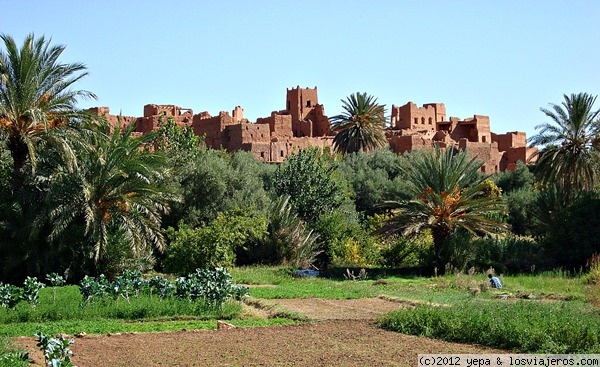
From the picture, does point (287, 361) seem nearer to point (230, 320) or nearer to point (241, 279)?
point (230, 320)

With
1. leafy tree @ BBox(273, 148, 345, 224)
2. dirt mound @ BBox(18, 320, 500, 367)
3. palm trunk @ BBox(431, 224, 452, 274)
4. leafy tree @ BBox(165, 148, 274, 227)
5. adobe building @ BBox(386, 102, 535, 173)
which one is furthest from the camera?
adobe building @ BBox(386, 102, 535, 173)

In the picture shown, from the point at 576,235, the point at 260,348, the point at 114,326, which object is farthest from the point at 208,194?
the point at 260,348

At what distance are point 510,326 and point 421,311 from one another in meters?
2.81

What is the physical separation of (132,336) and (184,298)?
3.80m

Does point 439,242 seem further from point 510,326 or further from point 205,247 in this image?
point 510,326

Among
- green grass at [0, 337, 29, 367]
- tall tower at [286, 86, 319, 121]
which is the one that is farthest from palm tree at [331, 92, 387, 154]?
green grass at [0, 337, 29, 367]

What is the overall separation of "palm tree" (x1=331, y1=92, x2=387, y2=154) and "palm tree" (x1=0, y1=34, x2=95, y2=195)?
35199 mm

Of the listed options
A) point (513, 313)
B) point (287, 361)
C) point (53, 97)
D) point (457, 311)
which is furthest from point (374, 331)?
point (53, 97)

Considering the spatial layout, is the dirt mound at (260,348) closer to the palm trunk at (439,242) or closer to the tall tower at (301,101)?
the palm trunk at (439,242)

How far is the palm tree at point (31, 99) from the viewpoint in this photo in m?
23.4

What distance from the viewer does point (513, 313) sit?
49.0 feet

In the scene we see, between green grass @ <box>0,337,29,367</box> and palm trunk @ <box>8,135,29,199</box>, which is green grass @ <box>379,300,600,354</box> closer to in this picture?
green grass @ <box>0,337,29,367</box>

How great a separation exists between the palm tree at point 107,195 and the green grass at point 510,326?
10.6m

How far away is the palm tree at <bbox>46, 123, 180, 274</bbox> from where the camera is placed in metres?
24.5
